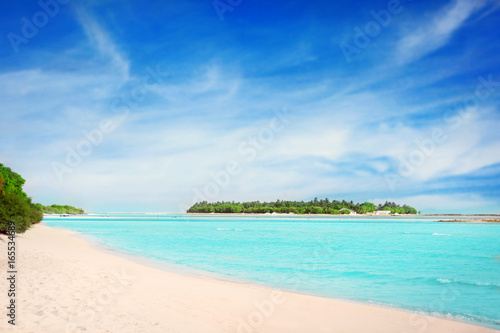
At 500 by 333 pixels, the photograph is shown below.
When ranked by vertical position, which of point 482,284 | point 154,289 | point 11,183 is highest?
point 11,183

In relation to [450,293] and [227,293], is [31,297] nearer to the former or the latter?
[227,293]

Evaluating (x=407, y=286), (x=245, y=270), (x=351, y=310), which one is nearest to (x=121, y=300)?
(x=351, y=310)

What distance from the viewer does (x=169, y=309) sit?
11.2m

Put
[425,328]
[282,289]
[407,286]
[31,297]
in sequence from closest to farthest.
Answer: [31,297] → [425,328] → [282,289] → [407,286]

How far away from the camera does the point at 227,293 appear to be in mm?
14969

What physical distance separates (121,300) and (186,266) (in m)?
13.1

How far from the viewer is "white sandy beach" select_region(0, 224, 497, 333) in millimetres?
9031

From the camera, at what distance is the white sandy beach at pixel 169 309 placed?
9031 mm

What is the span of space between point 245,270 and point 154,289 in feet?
32.9

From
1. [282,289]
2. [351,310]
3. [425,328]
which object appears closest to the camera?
[425,328]

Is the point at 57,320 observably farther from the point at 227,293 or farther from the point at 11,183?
the point at 11,183

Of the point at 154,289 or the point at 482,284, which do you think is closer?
the point at 154,289

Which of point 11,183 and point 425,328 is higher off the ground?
point 11,183

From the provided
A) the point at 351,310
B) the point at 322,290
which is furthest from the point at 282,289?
the point at 351,310
